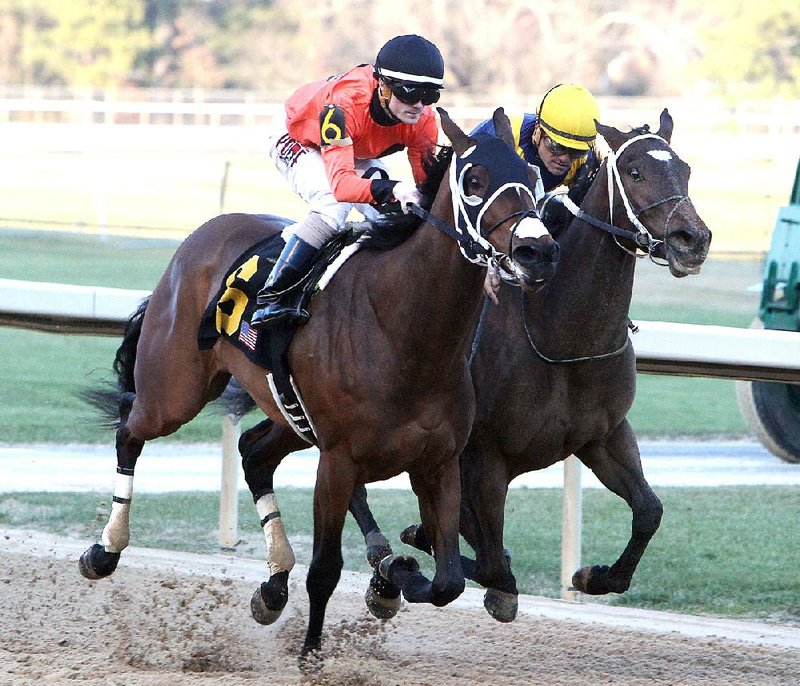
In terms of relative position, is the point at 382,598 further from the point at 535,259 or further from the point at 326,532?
the point at 535,259

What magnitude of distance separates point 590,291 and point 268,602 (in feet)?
5.11

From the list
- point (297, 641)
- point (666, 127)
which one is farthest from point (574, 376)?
point (297, 641)

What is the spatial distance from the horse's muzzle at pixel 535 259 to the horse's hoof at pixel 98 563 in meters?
2.47

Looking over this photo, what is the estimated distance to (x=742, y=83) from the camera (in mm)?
30672

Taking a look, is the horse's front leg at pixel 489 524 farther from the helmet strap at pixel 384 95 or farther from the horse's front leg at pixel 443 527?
the helmet strap at pixel 384 95

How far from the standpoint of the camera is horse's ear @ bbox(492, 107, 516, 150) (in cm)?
412

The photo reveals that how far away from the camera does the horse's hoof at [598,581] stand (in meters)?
4.76

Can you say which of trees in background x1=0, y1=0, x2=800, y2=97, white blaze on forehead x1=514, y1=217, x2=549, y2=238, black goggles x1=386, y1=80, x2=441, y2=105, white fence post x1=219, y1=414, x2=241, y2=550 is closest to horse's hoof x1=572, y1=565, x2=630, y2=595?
white blaze on forehead x1=514, y1=217, x2=549, y2=238

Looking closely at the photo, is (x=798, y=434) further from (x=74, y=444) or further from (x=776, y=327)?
(x=74, y=444)

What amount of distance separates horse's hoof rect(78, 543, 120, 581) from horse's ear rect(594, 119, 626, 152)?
97.4 inches

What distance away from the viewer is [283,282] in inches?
184

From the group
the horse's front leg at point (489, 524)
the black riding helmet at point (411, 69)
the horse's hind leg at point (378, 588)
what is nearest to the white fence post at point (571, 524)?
the horse's hind leg at point (378, 588)

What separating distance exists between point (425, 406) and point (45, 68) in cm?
3520

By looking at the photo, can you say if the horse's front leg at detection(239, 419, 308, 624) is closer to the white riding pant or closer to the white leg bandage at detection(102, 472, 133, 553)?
the white leg bandage at detection(102, 472, 133, 553)
